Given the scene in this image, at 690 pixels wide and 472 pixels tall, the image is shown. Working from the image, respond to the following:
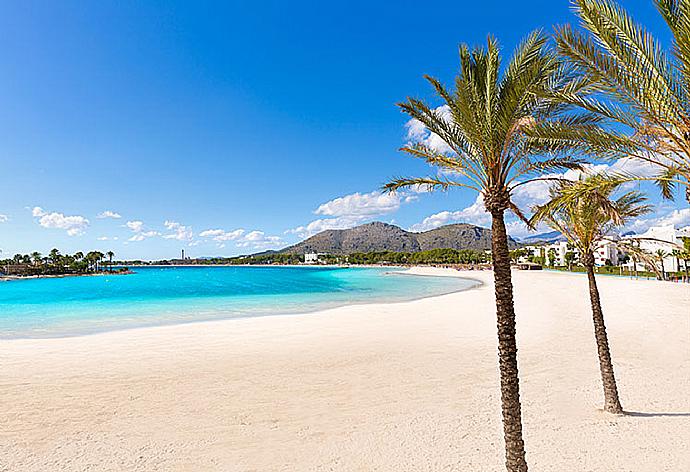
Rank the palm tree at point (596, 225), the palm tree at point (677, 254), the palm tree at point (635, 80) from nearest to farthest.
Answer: the palm tree at point (635, 80) < the palm tree at point (596, 225) < the palm tree at point (677, 254)

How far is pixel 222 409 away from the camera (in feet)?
28.3

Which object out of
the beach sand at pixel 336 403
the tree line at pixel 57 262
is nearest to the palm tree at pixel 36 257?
the tree line at pixel 57 262

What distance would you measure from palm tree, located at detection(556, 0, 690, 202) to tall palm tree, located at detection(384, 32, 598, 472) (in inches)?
12.4

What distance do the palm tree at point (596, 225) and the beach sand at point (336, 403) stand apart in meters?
0.81

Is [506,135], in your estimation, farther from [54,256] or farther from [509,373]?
[54,256]

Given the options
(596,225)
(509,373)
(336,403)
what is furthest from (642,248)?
(336,403)

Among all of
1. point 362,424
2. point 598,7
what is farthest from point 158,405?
point 598,7

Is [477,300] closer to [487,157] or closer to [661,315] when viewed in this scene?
[661,315]

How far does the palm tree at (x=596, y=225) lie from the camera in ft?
24.8

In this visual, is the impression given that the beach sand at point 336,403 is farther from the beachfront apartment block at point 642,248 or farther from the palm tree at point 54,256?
the palm tree at point 54,256

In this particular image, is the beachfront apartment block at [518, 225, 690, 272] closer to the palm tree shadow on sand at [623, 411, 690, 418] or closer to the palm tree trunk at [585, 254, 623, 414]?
the palm tree trunk at [585, 254, 623, 414]

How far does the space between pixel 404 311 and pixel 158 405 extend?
57.6 ft

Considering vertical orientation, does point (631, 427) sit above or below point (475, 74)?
below

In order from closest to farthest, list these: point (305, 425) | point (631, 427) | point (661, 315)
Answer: point (631, 427), point (305, 425), point (661, 315)
